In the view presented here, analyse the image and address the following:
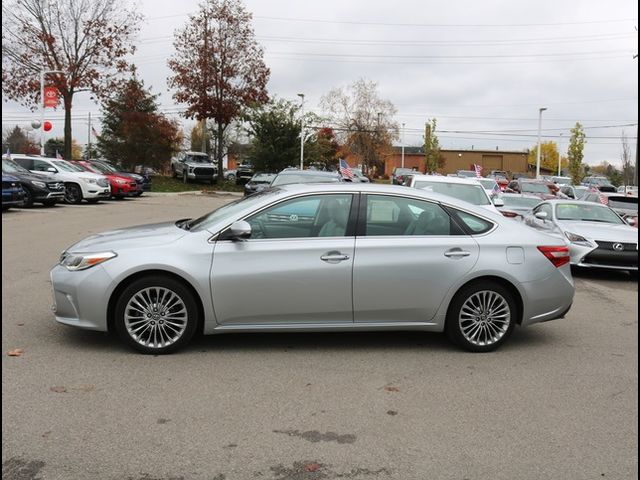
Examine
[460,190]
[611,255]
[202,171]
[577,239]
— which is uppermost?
[202,171]

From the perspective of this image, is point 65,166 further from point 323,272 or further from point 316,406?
point 316,406

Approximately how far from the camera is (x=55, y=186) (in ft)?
71.4

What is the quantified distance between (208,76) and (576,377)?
123ft

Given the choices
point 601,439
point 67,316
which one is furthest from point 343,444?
point 67,316

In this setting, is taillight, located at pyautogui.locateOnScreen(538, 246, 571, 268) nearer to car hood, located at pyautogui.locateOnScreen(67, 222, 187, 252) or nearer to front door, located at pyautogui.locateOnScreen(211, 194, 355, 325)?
front door, located at pyautogui.locateOnScreen(211, 194, 355, 325)

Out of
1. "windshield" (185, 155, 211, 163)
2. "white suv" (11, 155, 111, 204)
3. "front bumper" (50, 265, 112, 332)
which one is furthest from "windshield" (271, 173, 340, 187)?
"windshield" (185, 155, 211, 163)

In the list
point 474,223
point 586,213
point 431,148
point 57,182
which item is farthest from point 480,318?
point 431,148

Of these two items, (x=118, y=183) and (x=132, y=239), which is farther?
(x=118, y=183)

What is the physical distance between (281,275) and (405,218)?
1286 mm

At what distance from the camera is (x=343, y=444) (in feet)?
12.4

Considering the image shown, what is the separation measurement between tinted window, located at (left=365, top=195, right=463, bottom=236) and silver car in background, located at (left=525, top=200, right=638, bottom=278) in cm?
568

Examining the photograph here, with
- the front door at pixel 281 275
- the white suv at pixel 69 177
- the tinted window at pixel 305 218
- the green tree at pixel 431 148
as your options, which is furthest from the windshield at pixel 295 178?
the green tree at pixel 431 148

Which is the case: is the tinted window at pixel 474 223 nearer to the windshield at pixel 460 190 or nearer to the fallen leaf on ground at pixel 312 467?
the fallen leaf on ground at pixel 312 467

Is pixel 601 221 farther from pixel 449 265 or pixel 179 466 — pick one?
pixel 179 466
